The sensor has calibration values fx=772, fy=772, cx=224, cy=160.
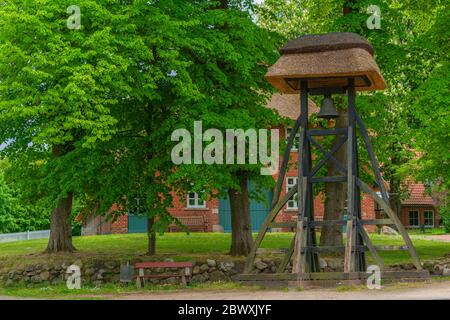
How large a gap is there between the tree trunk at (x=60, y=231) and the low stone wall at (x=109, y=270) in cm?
281

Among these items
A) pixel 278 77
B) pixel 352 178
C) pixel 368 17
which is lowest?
pixel 352 178

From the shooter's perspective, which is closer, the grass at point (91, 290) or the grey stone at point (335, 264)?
the grass at point (91, 290)

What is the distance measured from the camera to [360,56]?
19.0m

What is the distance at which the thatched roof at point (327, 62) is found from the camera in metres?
18.9

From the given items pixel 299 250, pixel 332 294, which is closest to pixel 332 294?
pixel 332 294

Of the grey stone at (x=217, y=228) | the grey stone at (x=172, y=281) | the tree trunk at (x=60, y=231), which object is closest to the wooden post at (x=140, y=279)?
the grey stone at (x=172, y=281)

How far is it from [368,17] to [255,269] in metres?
9.56

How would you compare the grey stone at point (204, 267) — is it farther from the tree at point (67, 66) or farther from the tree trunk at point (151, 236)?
the tree at point (67, 66)

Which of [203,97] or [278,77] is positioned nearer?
[278,77]

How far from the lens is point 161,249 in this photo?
30.6 meters

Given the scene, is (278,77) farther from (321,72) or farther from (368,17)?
(368,17)

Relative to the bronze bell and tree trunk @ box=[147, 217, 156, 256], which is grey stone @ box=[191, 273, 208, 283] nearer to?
tree trunk @ box=[147, 217, 156, 256]

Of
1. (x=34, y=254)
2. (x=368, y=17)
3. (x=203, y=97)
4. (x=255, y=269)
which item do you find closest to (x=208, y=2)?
(x=203, y=97)

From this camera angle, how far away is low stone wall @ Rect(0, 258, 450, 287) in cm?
2594
